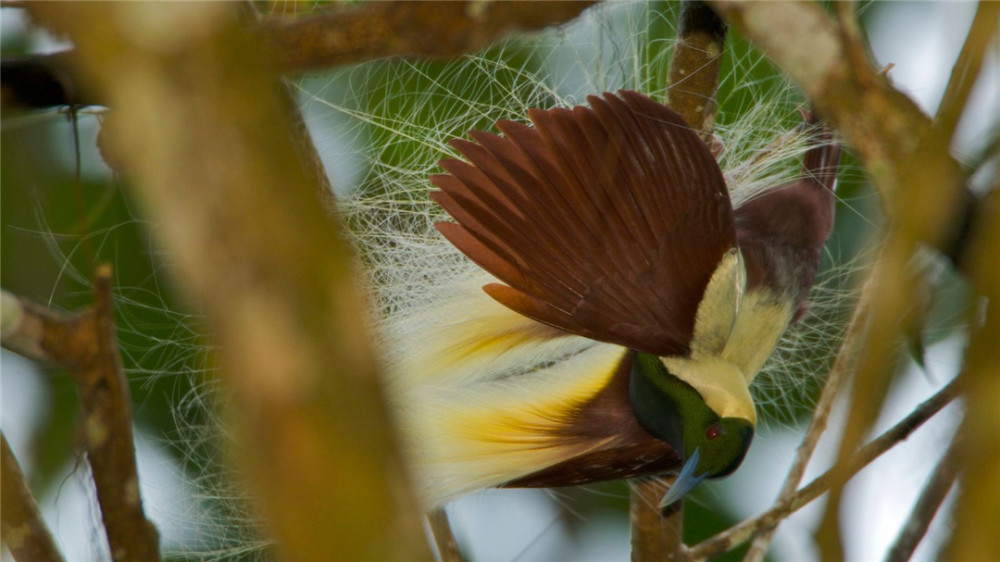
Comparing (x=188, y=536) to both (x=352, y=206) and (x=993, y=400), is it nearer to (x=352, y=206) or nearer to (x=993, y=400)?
(x=352, y=206)

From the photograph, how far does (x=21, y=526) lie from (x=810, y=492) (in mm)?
915

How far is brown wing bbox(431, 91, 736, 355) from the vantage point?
1.13 m

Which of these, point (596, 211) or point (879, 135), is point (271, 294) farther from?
point (596, 211)

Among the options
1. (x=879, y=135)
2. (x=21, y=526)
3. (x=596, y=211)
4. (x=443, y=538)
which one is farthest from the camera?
(x=443, y=538)

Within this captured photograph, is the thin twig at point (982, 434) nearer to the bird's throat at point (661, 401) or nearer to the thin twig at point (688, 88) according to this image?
the bird's throat at point (661, 401)

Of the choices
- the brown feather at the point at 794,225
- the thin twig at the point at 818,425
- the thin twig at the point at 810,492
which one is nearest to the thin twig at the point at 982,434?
the thin twig at the point at 810,492

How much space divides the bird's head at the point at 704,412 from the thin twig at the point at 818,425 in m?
0.28

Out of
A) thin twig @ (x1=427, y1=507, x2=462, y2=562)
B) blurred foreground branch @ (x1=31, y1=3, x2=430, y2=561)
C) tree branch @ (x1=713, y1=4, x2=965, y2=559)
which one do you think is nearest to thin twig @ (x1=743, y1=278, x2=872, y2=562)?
thin twig @ (x1=427, y1=507, x2=462, y2=562)

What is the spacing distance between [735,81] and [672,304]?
2.35 ft

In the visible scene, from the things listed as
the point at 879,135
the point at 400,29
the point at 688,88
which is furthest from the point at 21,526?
the point at 688,88

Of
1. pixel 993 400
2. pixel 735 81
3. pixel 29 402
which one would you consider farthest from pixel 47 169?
pixel 993 400

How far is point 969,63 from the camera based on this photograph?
613 millimetres

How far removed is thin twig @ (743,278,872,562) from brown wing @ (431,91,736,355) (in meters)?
0.45

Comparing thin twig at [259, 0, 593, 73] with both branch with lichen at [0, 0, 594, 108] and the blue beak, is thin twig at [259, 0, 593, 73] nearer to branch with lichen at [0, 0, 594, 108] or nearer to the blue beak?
branch with lichen at [0, 0, 594, 108]
